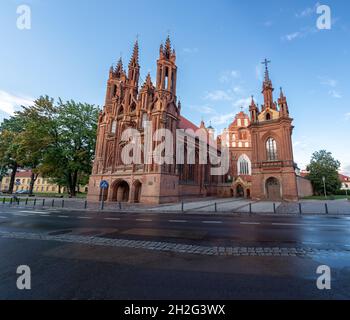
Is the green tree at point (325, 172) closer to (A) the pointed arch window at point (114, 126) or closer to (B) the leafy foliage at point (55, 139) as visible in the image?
(A) the pointed arch window at point (114, 126)

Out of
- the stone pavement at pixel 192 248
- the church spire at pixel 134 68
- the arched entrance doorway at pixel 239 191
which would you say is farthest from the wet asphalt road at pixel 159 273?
the arched entrance doorway at pixel 239 191

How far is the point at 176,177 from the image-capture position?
84.2ft

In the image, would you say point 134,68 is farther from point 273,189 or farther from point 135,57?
point 273,189

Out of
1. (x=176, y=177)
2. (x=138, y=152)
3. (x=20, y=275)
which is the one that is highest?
(x=138, y=152)

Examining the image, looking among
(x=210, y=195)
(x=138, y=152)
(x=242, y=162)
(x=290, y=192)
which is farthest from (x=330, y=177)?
(x=138, y=152)

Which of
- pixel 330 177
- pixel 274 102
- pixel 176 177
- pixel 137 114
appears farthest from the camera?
pixel 330 177

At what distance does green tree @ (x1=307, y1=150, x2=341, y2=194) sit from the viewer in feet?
140

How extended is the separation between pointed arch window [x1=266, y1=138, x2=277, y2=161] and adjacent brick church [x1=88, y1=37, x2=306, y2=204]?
0.10 m

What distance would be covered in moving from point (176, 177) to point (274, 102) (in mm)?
22605

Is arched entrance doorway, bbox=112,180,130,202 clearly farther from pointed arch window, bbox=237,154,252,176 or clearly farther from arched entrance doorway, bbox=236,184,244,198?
pointed arch window, bbox=237,154,252,176

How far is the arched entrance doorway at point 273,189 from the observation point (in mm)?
27842

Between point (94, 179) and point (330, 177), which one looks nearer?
point (94, 179)

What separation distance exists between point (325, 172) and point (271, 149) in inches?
926
